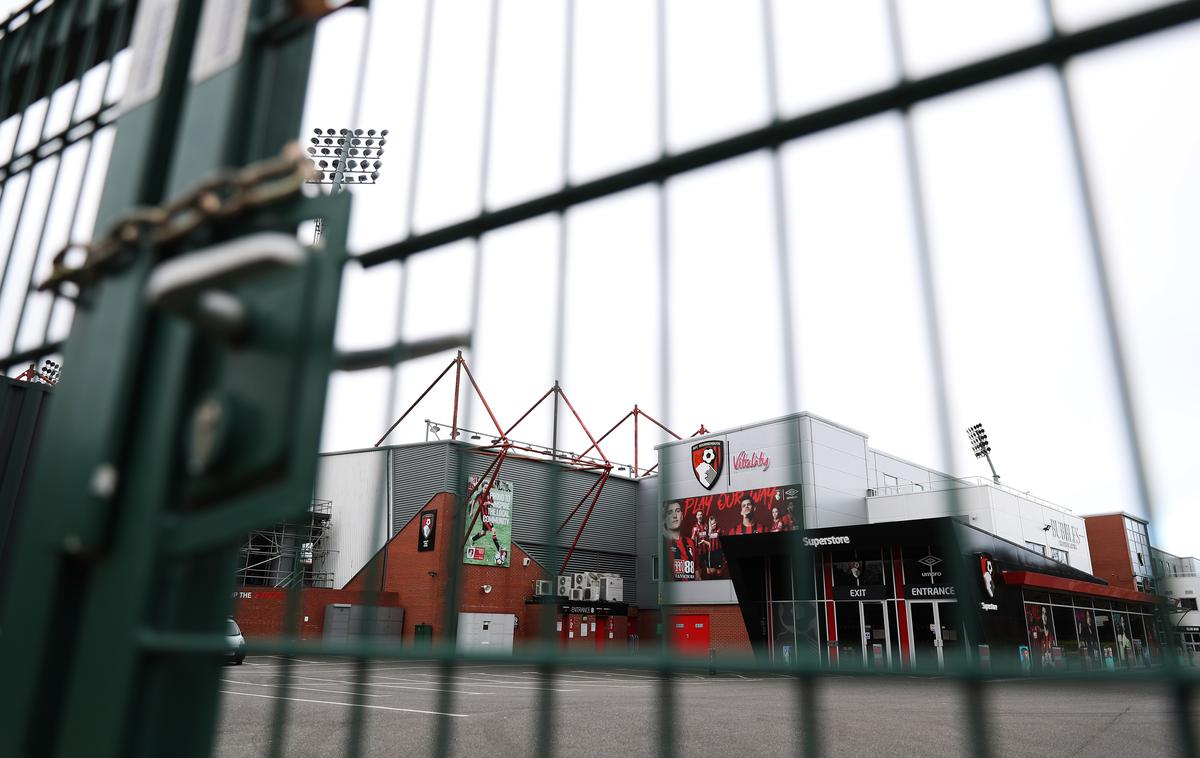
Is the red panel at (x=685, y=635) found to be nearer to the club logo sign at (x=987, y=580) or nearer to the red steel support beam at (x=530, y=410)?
the club logo sign at (x=987, y=580)

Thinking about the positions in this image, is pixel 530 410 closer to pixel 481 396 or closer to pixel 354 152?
pixel 481 396

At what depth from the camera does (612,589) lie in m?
23.2

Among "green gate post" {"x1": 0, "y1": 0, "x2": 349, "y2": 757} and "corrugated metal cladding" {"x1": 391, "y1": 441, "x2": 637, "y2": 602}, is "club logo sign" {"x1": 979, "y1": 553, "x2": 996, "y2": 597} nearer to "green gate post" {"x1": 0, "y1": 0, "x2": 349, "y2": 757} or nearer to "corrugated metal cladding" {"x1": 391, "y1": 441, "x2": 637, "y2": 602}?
"corrugated metal cladding" {"x1": 391, "y1": 441, "x2": 637, "y2": 602}

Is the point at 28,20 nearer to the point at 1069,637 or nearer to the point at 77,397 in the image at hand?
the point at 77,397

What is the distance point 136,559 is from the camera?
1092 millimetres

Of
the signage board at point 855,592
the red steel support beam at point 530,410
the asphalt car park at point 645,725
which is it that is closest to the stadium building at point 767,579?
the red steel support beam at point 530,410

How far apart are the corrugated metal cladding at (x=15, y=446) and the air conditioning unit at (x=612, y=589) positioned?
65.6ft

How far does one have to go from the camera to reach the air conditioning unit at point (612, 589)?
896 inches

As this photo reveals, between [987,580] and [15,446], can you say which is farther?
[15,446]

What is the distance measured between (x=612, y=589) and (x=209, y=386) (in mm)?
23023

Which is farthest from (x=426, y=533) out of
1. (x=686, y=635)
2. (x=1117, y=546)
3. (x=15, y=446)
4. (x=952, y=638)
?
(x=15, y=446)

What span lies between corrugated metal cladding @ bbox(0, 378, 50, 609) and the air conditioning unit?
20003 mm

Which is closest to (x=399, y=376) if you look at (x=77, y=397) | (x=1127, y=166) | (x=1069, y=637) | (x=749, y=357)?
(x=77, y=397)

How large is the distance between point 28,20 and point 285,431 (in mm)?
2687
